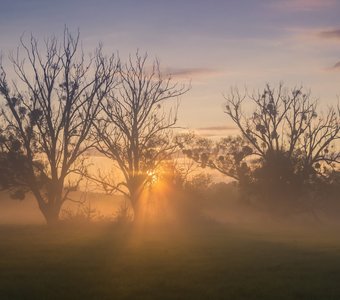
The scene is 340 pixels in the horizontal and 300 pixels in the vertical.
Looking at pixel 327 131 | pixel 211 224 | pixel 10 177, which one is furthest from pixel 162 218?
pixel 327 131

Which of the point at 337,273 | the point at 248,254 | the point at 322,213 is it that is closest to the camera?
the point at 337,273

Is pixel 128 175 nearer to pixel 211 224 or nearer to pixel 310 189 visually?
pixel 211 224

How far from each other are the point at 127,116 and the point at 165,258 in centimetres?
2827

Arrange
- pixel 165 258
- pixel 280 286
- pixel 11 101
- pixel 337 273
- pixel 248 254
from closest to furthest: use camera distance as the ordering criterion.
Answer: pixel 280 286 → pixel 337 273 → pixel 165 258 → pixel 248 254 → pixel 11 101

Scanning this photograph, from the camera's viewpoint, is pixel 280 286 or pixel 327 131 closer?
pixel 280 286

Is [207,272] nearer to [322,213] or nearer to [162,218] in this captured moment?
[162,218]

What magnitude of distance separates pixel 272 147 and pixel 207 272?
42.6 meters

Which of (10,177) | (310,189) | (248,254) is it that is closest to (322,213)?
(310,189)

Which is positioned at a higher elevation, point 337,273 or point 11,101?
point 11,101

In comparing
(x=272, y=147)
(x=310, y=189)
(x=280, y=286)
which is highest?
(x=272, y=147)

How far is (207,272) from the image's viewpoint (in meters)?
18.6

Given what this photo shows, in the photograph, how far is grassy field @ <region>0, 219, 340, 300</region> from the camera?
1502 centimetres

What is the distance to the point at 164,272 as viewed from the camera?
18.5 m

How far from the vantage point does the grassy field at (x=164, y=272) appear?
15.0 metres
